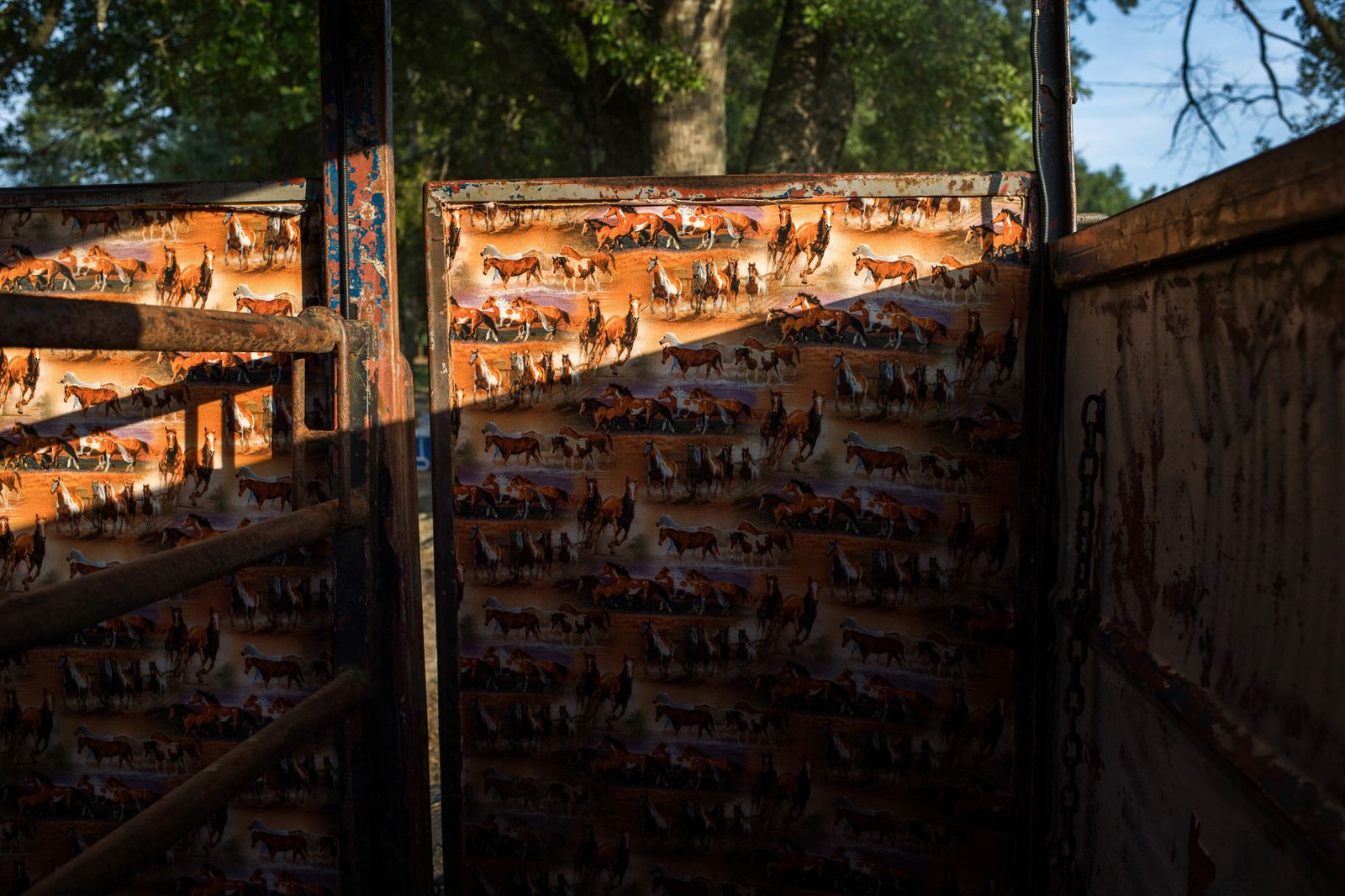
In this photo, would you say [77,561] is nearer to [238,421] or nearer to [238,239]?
[238,421]

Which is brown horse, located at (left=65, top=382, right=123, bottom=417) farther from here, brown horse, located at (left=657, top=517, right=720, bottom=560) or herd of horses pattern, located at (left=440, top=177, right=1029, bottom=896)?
brown horse, located at (left=657, top=517, right=720, bottom=560)

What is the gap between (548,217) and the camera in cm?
253

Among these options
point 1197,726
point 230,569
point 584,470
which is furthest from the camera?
point 584,470

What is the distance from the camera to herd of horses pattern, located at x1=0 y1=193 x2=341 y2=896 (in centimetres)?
251

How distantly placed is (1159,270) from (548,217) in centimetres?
141

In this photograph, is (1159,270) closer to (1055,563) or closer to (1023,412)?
(1023,412)

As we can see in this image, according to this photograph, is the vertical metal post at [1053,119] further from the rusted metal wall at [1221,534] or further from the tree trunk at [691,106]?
the tree trunk at [691,106]

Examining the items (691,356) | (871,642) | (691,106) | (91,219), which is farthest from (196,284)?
(691,106)

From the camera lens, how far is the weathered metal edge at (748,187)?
7.95ft

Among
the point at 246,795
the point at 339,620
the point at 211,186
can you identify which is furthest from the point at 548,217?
the point at 246,795

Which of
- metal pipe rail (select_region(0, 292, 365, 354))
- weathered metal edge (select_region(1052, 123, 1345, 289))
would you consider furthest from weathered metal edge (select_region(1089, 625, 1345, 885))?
metal pipe rail (select_region(0, 292, 365, 354))

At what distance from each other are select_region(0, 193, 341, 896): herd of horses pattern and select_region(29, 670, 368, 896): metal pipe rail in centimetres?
29

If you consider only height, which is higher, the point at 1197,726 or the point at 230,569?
the point at 230,569

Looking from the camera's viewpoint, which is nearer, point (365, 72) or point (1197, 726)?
point (1197, 726)
